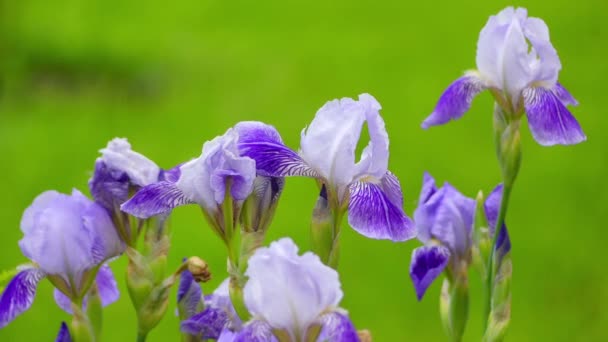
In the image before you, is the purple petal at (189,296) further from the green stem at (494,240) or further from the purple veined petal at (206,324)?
the green stem at (494,240)

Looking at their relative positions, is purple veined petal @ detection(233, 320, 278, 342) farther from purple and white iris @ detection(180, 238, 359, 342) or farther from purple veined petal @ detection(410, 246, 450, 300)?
purple veined petal @ detection(410, 246, 450, 300)

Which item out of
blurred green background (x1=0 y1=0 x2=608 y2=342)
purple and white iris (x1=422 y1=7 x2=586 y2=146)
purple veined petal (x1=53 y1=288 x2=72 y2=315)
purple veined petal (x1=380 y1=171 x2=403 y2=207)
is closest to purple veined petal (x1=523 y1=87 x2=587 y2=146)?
purple and white iris (x1=422 y1=7 x2=586 y2=146)

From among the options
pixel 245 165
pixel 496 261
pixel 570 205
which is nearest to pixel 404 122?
pixel 570 205

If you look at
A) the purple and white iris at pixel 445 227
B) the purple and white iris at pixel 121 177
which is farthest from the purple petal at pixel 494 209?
the purple and white iris at pixel 121 177

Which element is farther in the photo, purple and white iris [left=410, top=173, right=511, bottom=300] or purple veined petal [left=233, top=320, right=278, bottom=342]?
purple and white iris [left=410, top=173, right=511, bottom=300]

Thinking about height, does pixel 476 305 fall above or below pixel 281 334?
below

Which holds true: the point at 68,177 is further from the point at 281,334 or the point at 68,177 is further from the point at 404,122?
the point at 281,334
